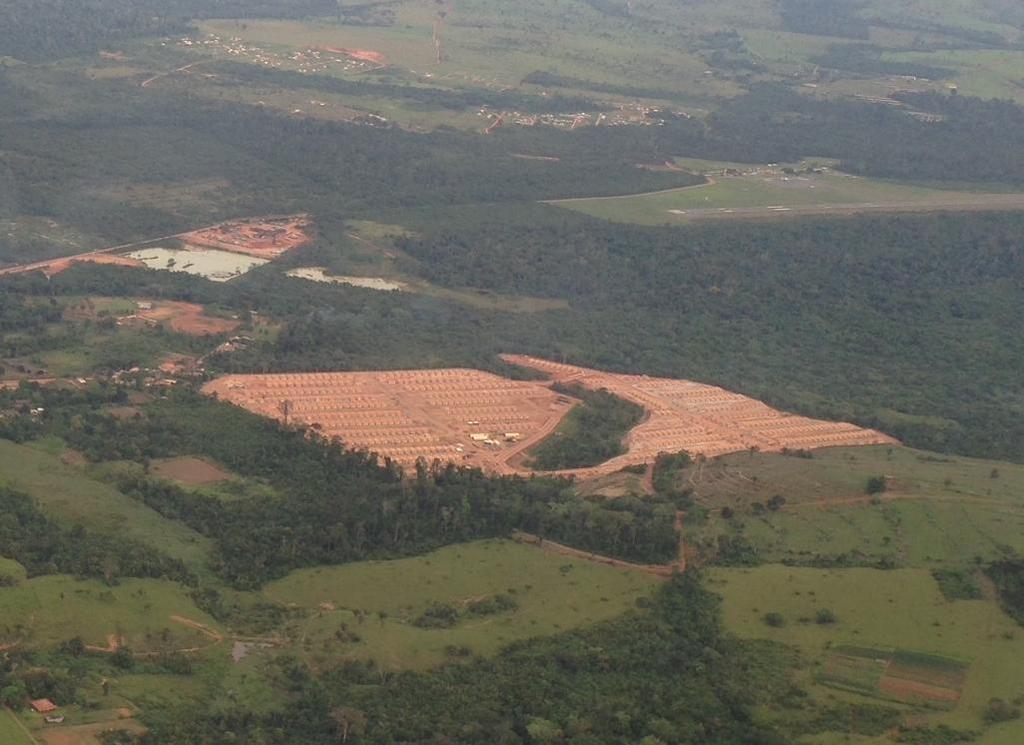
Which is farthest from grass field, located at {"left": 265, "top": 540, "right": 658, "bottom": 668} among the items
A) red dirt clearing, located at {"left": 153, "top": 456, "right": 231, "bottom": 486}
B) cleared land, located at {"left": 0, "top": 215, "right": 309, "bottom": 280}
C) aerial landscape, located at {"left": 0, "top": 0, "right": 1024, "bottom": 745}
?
cleared land, located at {"left": 0, "top": 215, "right": 309, "bottom": 280}

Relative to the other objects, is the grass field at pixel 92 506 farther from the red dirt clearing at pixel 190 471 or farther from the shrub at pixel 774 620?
the shrub at pixel 774 620

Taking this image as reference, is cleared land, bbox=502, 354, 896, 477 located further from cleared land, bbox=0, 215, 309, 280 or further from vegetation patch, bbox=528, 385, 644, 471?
cleared land, bbox=0, 215, 309, 280

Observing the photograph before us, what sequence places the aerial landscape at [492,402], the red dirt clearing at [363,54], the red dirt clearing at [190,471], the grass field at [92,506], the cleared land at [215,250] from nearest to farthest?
the aerial landscape at [492,402] → the grass field at [92,506] → the red dirt clearing at [190,471] → the cleared land at [215,250] → the red dirt clearing at [363,54]

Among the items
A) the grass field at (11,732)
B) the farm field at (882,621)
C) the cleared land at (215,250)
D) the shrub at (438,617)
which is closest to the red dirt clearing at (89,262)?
the cleared land at (215,250)

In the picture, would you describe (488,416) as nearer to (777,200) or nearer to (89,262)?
(89,262)

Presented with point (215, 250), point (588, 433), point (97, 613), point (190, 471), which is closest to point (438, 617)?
point (97, 613)

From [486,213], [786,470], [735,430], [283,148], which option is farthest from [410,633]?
[283,148]

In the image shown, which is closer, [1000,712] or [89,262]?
[1000,712]

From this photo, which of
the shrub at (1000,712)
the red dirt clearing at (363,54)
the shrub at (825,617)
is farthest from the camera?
the red dirt clearing at (363,54)
